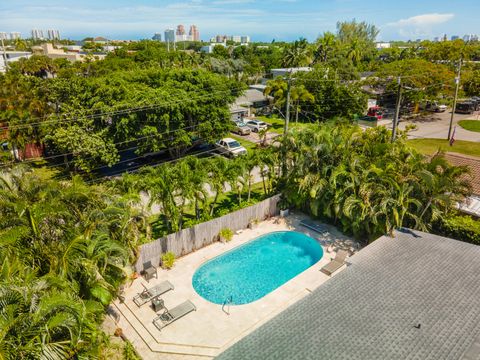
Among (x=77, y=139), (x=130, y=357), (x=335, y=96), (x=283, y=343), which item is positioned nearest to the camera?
(x=283, y=343)

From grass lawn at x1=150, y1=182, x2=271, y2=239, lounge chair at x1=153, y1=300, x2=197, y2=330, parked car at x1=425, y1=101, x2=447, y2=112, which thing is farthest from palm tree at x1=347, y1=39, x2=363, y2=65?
lounge chair at x1=153, y1=300, x2=197, y2=330

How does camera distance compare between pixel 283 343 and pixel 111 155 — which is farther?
pixel 111 155

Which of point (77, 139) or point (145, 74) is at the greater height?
point (145, 74)

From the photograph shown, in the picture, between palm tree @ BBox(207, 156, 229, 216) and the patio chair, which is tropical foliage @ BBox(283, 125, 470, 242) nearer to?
palm tree @ BBox(207, 156, 229, 216)

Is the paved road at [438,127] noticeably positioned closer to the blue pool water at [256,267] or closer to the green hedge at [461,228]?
the green hedge at [461,228]

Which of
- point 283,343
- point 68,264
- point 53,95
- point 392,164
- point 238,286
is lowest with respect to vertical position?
point 238,286

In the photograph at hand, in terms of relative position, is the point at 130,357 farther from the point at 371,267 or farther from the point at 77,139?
the point at 77,139

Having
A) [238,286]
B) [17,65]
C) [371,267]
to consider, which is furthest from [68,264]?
[17,65]

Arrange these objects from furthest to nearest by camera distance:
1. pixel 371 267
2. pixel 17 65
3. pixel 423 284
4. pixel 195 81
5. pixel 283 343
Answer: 1. pixel 17 65
2. pixel 195 81
3. pixel 371 267
4. pixel 423 284
5. pixel 283 343
